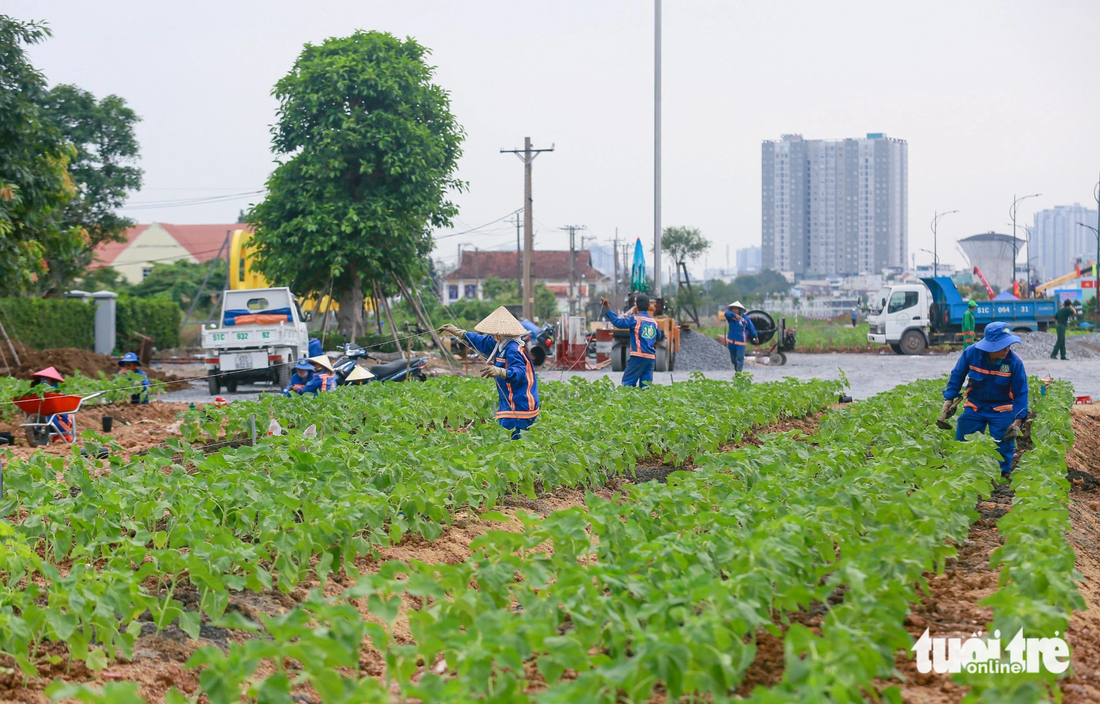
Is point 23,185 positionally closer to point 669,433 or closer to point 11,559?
point 669,433

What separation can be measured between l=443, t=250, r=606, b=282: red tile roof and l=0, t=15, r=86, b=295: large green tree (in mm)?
65843

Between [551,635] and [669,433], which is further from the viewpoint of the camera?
[669,433]

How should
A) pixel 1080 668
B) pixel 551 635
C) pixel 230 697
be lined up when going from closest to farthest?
pixel 230 697, pixel 551 635, pixel 1080 668

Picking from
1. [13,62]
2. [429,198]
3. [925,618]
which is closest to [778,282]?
[429,198]

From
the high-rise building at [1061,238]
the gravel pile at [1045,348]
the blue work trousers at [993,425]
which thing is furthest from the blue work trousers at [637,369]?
the high-rise building at [1061,238]

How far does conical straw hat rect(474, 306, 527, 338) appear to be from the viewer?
30.2 ft

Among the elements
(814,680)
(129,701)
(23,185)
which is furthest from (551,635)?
(23,185)

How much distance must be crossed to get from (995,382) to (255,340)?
46.8 feet

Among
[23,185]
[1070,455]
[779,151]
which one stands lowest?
[1070,455]

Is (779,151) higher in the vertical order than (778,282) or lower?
higher

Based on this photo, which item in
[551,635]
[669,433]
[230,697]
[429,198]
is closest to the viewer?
[230,697]

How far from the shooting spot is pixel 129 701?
108 inches

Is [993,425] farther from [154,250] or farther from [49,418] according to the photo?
[154,250]

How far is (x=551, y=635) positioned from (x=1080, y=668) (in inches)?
89.0
